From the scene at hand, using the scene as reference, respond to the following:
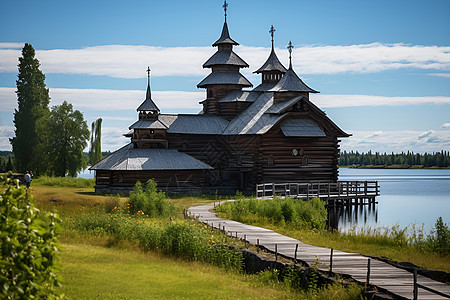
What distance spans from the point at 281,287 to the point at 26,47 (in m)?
57.8

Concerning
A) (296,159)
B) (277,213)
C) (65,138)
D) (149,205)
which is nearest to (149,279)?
(149,205)

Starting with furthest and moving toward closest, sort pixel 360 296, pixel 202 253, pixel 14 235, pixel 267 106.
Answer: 1. pixel 267 106
2. pixel 202 253
3. pixel 360 296
4. pixel 14 235

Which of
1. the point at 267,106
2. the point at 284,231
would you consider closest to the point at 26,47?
the point at 267,106

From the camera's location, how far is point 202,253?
18250 mm

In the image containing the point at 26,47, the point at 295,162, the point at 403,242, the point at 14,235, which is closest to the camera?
the point at 14,235

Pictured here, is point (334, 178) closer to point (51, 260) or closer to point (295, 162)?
point (295, 162)

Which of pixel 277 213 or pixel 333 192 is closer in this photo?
pixel 277 213

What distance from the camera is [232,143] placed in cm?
5053

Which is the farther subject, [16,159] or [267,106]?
[16,159]

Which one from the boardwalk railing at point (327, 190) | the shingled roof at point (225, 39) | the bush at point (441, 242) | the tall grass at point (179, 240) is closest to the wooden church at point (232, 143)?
the boardwalk railing at point (327, 190)

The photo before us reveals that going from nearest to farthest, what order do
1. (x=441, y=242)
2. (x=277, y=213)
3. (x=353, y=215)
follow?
(x=441, y=242)
(x=277, y=213)
(x=353, y=215)

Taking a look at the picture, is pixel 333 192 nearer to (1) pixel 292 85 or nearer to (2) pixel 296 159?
(2) pixel 296 159

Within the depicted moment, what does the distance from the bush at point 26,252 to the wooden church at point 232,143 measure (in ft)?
122

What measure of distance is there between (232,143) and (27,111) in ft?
92.5
